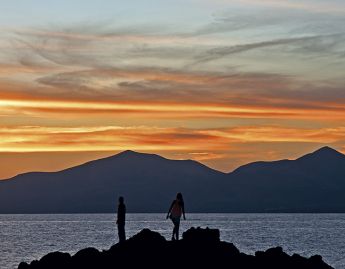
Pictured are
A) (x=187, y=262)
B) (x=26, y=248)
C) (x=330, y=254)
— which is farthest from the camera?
(x=26, y=248)

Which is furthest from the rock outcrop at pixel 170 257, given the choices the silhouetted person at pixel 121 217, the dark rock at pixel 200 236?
the silhouetted person at pixel 121 217

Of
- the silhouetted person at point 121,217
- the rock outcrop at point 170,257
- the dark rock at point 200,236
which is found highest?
the silhouetted person at point 121,217

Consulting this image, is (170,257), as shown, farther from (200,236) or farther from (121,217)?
(121,217)

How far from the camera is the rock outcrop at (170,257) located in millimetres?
46500

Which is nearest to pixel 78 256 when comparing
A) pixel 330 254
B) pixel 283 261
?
pixel 283 261

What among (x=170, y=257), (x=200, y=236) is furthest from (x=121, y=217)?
(x=200, y=236)

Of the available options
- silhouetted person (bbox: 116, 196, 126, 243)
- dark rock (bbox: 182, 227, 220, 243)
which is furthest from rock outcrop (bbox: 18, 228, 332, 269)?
silhouetted person (bbox: 116, 196, 126, 243)

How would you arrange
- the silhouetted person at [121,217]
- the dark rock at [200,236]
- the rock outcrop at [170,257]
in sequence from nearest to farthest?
the rock outcrop at [170,257]
the dark rock at [200,236]
the silhouetted person at [121,217]

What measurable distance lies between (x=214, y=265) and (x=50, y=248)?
86.9 meters

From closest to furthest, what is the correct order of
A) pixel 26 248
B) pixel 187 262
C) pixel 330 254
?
pixel 187 262
pixel 330 254
pixel 26 248

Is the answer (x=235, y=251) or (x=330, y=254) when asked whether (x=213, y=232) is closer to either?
(x=235, y=251)

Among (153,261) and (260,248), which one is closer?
(153,261)

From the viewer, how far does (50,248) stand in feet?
428

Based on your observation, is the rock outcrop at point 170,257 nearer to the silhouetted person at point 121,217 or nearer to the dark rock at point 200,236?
the dark rock at point 200,236
